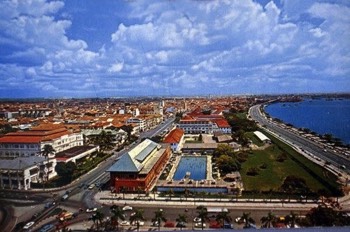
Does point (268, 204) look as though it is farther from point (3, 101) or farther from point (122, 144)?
point (122, 144)

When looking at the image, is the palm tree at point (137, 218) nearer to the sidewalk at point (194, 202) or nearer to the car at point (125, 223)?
the car at point (125, 223)

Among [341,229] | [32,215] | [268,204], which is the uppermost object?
[341,229]

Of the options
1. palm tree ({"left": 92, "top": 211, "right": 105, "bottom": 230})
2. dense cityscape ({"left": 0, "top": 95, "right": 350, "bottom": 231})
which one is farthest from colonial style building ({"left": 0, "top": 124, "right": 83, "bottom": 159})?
palm tree ({"left": 92, "top": 211, "right": 105, "bottom": 230})

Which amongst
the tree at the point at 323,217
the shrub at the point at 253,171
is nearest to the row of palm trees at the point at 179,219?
the tree at the point at 323,217

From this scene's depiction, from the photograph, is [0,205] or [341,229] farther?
[0,205]

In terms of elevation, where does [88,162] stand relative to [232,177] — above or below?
above

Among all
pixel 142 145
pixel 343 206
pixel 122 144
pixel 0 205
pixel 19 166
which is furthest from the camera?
pixel 122 144

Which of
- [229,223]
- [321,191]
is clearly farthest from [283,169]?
[229,223]
